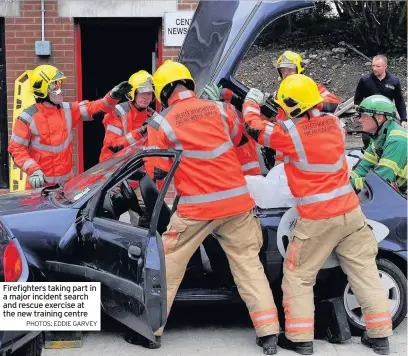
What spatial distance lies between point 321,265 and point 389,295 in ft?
2.06

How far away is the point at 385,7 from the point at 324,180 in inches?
482

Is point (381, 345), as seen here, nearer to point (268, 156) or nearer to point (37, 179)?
point (268, 156)

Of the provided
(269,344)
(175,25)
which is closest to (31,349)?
(269,344)

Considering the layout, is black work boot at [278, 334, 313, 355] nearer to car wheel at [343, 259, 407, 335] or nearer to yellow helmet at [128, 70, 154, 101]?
car wheel at [343, 259, 407, 335]

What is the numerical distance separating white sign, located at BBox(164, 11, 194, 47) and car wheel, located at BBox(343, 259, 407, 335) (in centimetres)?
518

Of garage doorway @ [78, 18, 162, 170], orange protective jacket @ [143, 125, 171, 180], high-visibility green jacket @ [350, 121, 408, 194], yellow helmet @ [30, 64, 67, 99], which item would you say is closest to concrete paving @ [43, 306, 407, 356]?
high-visibility green jacket @ [350, 121, 408, 194]

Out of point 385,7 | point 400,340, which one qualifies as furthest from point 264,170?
point 385,7

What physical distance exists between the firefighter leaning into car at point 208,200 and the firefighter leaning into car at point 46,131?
5.85 ft

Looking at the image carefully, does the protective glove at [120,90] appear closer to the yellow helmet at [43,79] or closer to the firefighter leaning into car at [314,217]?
the yellow helmet at [43,79]

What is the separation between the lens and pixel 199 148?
14.9 ft

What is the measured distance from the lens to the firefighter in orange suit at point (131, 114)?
645 centimetres

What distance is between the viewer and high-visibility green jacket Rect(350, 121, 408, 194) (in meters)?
5.00

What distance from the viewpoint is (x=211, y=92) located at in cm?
495

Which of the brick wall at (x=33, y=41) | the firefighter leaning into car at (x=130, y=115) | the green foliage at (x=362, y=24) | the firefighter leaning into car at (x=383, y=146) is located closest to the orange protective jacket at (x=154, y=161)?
the firefighter leaning into car at (x=383, y=146)
